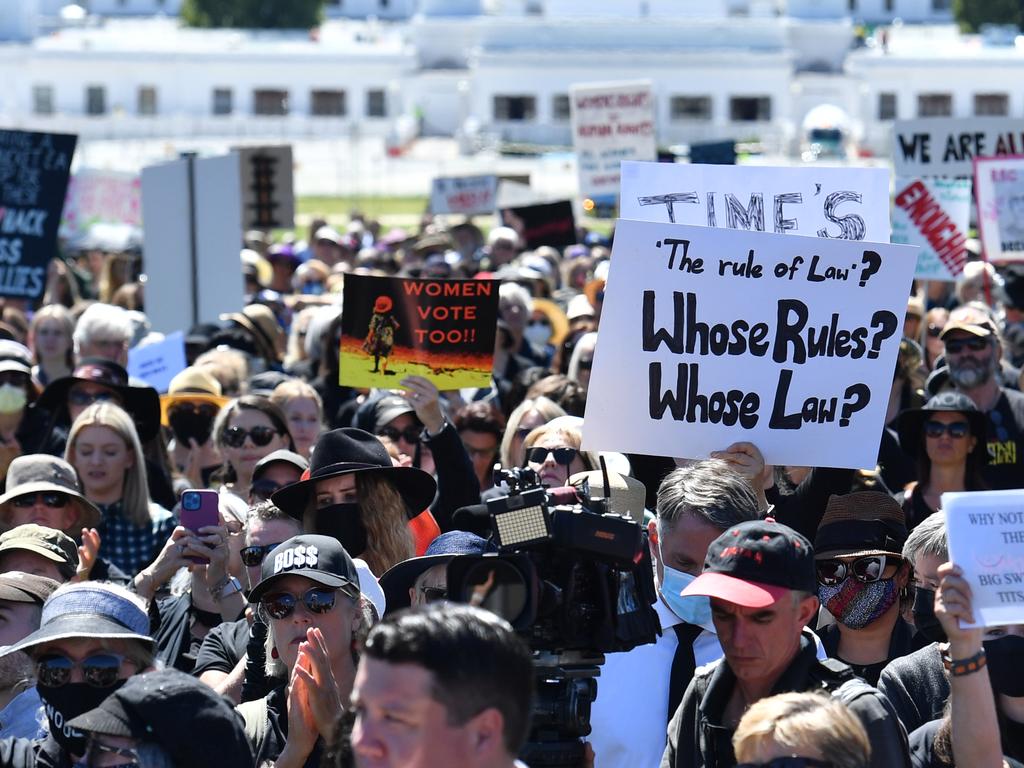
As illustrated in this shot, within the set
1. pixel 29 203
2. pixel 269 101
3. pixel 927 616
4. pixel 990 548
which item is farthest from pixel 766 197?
pixel 269 101

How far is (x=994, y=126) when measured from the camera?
41.7 ft

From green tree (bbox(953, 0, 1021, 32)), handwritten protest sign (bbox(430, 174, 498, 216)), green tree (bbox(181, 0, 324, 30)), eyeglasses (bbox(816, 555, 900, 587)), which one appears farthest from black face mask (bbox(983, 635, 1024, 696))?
green tree (bbox(181, 0, 324, 30))

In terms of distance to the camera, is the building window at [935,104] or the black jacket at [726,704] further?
the building window at [935,104]

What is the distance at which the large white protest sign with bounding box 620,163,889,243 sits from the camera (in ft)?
24.1

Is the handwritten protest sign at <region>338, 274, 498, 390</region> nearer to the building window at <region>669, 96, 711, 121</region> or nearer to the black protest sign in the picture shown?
the black protest sign

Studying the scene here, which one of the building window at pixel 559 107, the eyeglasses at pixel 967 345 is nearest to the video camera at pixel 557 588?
the eyeglasses at pixel 967 345

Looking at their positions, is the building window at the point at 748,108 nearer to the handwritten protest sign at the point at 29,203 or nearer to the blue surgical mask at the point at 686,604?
the handwritten protest sign at the point at 29,203

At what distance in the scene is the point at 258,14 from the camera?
90.9m

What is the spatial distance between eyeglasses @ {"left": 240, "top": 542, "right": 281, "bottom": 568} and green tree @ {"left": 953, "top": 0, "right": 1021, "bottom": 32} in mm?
85912

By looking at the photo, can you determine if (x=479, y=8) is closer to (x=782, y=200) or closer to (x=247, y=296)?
(x=247, y=296)

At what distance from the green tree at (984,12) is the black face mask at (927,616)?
282 feet

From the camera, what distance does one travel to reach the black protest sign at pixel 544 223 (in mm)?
19250

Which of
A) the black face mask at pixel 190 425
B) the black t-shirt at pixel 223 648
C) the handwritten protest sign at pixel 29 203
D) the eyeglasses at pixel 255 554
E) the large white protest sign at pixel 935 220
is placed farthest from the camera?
the large white protest sign at pixel 935 220

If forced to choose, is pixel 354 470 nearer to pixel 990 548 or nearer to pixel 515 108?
pixel 990 548
